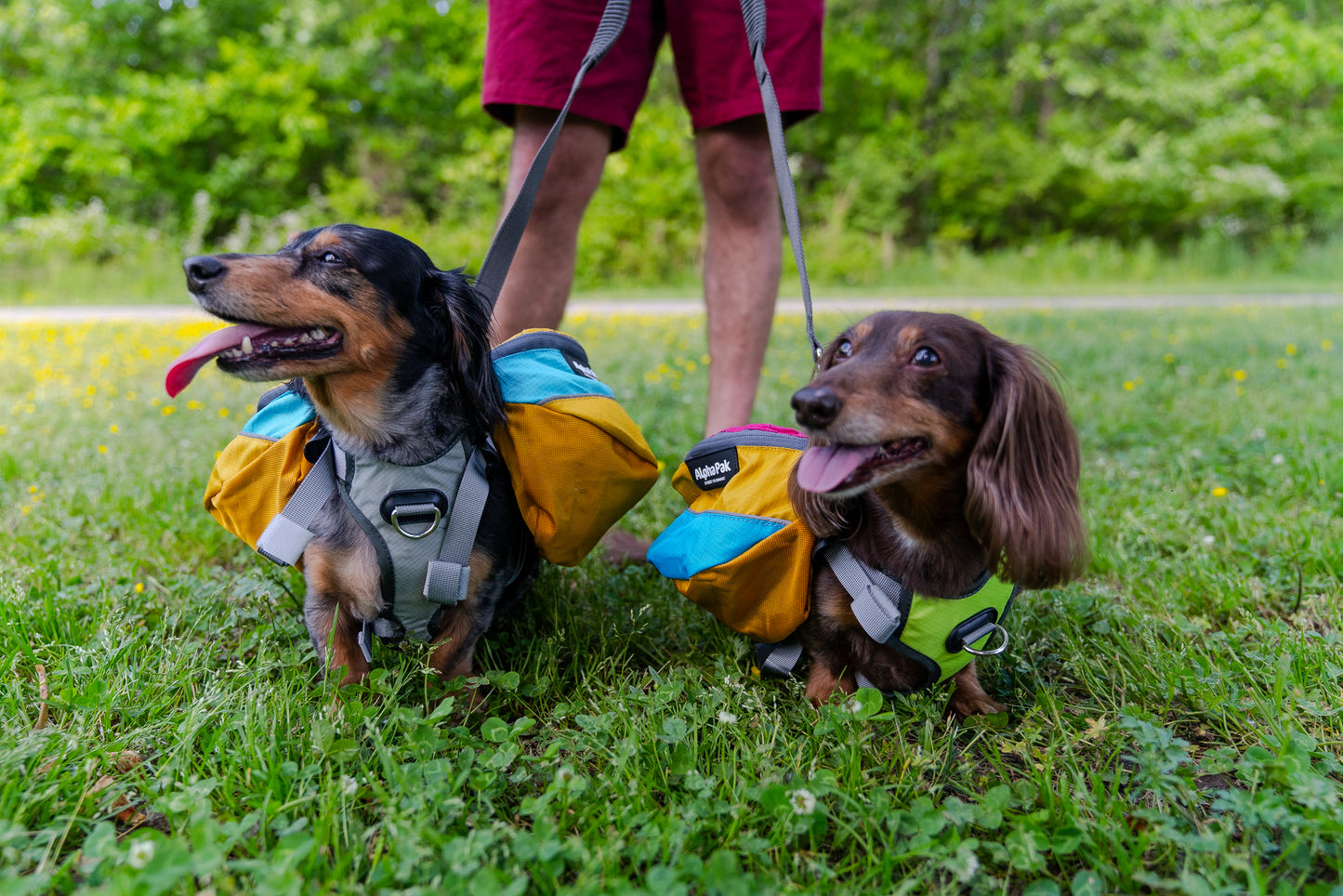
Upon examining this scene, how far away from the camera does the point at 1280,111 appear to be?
1906cm

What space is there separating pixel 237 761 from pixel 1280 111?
24109mm

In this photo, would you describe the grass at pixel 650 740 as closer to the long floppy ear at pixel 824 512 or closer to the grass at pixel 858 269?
the long floppy ear at pixel 824 512

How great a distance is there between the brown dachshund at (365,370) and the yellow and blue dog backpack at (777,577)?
1.66 ft

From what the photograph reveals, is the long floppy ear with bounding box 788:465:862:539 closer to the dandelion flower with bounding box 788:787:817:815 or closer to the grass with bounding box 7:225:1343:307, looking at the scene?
the dandelion flower with bounding box 788:787:817:815

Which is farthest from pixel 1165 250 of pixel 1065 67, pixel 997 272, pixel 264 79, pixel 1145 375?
pixel 264 79

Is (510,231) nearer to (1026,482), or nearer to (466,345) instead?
(466,345)

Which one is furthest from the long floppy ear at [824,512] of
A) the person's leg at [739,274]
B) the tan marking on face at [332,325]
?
the person's leg at [739,274]

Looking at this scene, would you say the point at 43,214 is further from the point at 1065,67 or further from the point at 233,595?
the point at 1065,67

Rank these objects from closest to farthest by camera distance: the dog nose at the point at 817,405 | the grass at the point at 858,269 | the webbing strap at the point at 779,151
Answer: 1. the dog nose at the point at 817,405
2. the webbing strap at the point at 779,151
3. the grass at the point at 858,269

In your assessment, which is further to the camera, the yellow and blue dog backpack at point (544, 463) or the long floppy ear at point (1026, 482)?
the yellow and blue dog backpack at point (544, 463)

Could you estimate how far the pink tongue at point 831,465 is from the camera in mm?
1741

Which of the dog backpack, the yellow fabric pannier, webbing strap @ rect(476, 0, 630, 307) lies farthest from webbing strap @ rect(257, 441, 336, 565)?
the dog backpack

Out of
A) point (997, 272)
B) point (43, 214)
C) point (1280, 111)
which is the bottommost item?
point (997, 272)

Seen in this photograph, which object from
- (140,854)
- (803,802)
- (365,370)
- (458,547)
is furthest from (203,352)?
(803,802)
